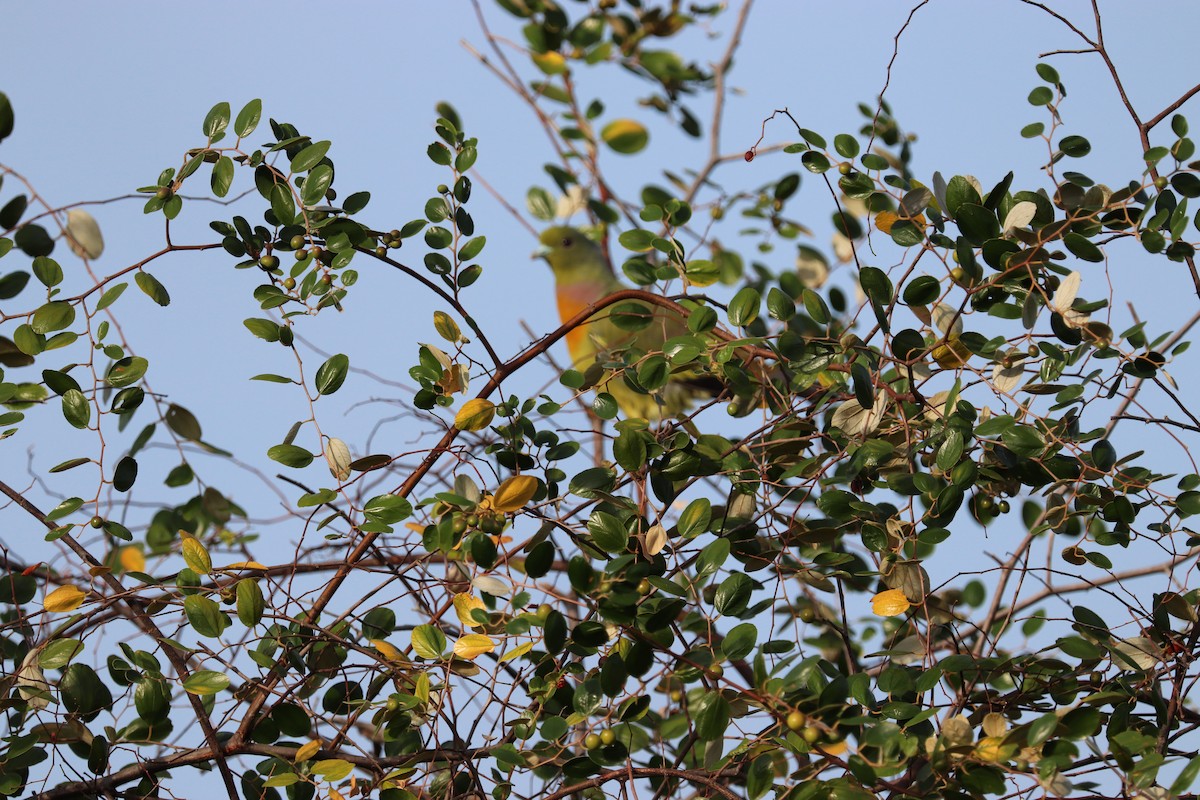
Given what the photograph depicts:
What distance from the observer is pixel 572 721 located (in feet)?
3.35

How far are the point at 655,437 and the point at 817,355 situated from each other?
0.20 m

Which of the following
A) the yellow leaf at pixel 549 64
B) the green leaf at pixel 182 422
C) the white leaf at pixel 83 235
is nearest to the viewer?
the white leaf at pixel 83 235

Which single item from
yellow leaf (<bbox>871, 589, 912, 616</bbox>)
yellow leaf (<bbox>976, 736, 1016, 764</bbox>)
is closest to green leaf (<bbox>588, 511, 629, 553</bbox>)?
yellow leaf (<bbox>871, 589, 912, 616</bbox>)

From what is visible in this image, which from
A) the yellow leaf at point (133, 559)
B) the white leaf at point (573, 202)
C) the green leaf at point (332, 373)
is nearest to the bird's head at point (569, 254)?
the white leaf at point (573, 202)

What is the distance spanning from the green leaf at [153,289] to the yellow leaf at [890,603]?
853 millimetres

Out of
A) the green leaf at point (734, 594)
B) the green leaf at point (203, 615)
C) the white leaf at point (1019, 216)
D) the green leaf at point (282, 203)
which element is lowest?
the green leaf at point (734, 594)

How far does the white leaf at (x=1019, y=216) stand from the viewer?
1.13 metres

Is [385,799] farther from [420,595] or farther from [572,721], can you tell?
[420,595]

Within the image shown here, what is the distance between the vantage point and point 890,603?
1.06 m

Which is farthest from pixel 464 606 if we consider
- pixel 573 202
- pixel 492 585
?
pixel 573 202

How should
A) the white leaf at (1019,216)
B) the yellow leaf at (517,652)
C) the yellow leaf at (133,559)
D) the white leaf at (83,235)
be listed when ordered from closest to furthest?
1. the yellow leaf at (517,652)
2. the white leaf at (1019,216)
3. the white leaf at (83,235)
4. the yellow leaf at (133,559)

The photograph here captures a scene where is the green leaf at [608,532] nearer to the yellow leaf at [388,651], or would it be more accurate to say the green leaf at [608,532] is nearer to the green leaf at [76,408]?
the yellow leaf at [388,651]

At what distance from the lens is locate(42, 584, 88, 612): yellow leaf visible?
108 centimetres

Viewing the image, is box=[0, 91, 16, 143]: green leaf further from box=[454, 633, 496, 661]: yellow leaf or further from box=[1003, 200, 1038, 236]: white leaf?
box=[1003, 200, 1038, 236]: white leaf
